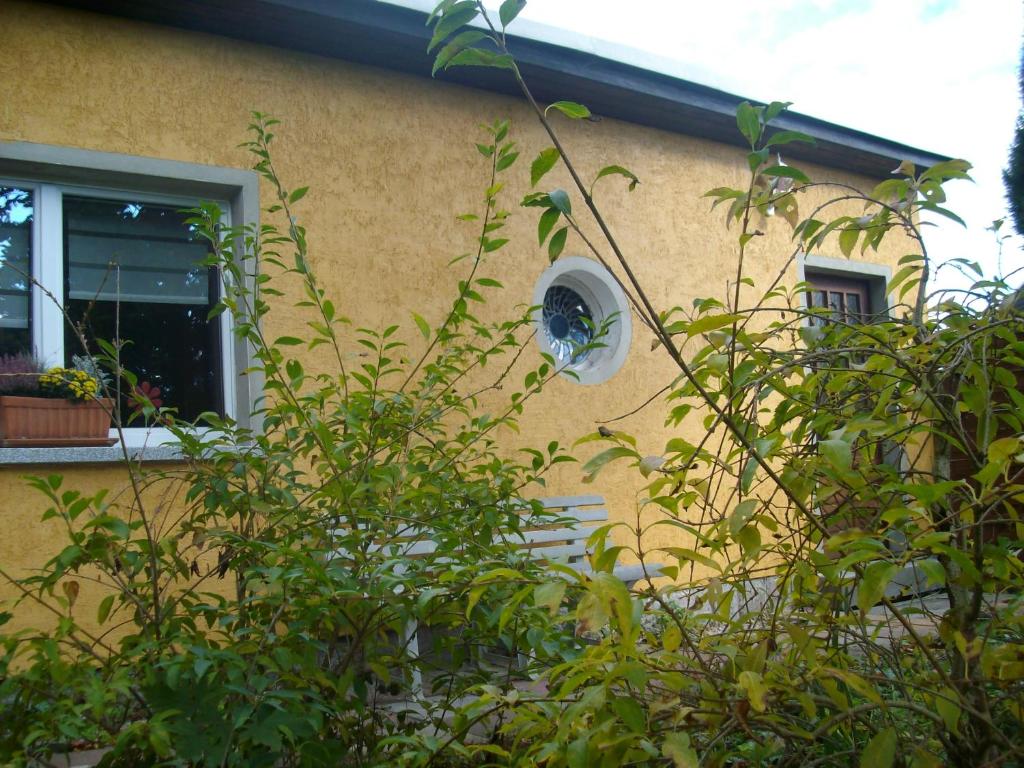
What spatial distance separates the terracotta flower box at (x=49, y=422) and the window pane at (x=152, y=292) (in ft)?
1.20

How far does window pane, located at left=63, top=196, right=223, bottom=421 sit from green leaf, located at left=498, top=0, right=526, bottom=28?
12.0 ft

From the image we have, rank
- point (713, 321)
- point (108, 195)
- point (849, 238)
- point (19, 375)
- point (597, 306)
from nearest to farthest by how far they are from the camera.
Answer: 1. point (713, 321)
2. point (849, 238)
3. point (19, 375)
4. point (108, 195)
5. point (597, 306)

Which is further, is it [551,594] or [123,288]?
[123,288]

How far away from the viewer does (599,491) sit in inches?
241

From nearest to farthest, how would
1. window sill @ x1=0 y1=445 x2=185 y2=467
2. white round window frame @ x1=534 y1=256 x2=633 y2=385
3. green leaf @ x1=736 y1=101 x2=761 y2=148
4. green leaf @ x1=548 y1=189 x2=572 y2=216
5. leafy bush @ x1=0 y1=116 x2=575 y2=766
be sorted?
green leaf @ x1=548 y1=189 x2=572 y2=216 < green leaf @ x1=736 y1=101 x2=761 y2=148 < leafy bush @ x1=0 y1=116 x2=575 y2=766 < window sill @ x1=0 y1=445 x2=185 y2=467 < white round window frame @ x1=534 y1=256 x2=633 y2=385

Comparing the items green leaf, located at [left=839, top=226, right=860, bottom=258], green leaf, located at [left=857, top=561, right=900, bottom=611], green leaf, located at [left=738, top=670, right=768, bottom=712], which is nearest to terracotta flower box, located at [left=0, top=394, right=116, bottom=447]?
green leaf, located at [left=839, top=226, right=860, bottom=258]

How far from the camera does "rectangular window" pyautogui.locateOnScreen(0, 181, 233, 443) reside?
4.40 m

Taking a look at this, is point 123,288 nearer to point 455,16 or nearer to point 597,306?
point 597,306

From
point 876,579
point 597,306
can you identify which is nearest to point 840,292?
point 597,306

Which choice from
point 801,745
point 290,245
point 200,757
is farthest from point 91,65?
point 801,745

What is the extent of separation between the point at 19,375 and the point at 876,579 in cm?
415

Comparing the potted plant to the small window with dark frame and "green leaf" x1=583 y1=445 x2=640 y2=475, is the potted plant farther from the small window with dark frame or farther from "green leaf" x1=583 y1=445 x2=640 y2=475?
the small window with dark frame

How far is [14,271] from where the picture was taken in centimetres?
440

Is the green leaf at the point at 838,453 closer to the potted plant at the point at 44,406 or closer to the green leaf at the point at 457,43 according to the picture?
the green leaf at the point at 457,43
